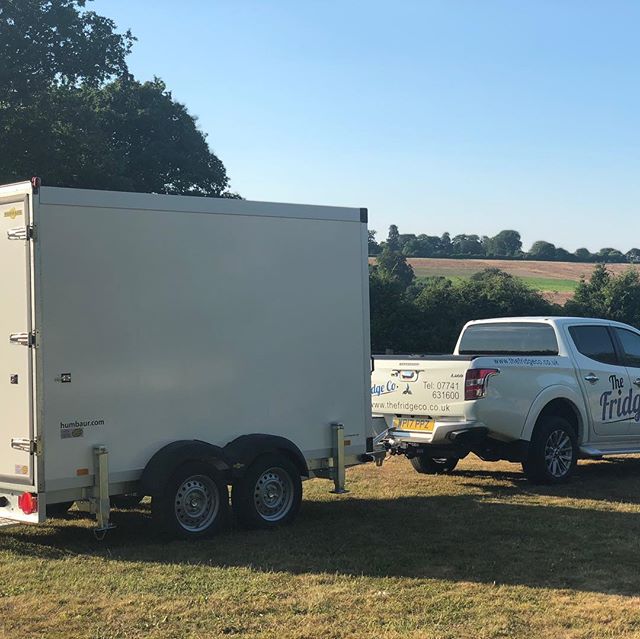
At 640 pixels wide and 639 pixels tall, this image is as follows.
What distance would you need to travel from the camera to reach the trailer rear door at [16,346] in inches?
285

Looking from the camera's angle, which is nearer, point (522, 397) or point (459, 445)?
point (459, 445)

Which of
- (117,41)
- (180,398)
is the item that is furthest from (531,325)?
(117,41)

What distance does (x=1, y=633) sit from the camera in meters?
5.48

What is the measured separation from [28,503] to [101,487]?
0.56m

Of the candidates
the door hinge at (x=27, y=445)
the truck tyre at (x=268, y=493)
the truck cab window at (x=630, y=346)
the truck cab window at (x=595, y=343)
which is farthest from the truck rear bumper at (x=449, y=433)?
the door hinge at (x=27, y=445)

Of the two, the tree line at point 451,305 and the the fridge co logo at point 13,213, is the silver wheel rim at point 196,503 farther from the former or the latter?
the tree line at point 451,305

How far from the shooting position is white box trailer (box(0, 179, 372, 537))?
7.28 m

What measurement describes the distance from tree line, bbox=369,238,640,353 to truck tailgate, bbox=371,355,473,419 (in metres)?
15.1

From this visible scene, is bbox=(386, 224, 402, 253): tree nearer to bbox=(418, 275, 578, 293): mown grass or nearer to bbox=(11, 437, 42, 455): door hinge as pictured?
bbox=(418, 275, 578, 293): mown grass

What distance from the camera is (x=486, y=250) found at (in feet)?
227

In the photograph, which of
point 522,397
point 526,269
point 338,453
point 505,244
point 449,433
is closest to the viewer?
point 338,453

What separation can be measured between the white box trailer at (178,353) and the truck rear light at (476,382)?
136 cm

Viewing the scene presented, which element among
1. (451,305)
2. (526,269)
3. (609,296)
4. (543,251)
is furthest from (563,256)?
(451,305)

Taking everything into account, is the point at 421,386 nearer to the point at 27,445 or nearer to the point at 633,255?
the point at 27,445
